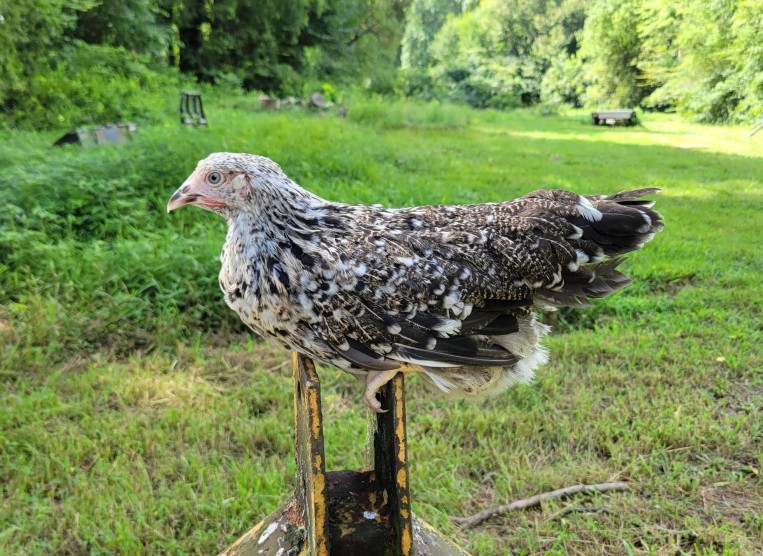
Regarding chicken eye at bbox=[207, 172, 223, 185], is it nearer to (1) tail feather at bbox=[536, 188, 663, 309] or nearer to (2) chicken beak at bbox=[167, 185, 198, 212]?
(2) chicken beak at bbox=[167, 185, 198, 212]

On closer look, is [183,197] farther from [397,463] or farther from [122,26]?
[122,26]

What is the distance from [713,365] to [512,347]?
2.48 m

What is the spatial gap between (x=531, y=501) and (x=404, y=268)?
162cm

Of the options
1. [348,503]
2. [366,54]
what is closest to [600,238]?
[348,503]

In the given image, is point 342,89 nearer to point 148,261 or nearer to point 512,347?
point 148,261

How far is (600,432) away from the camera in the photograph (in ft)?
10.6

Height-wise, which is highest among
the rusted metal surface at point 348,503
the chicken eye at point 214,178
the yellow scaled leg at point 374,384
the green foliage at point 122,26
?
the green foliage at point 122,26

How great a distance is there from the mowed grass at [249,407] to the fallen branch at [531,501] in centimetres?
5

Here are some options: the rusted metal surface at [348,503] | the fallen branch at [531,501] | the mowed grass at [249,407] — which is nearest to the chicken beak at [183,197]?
the rusted metal surface at [348,503]

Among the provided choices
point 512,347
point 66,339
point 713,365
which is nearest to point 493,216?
point 512,347

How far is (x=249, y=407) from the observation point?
344 centimetres

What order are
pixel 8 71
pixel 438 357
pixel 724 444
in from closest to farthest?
1. pixel 438 357
2. pixel 724 444
3. pixel 8 71

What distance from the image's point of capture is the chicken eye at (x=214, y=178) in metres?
1.83

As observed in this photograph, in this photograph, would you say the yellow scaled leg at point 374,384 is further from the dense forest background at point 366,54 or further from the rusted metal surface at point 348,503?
the dense forest background at point 366,54
